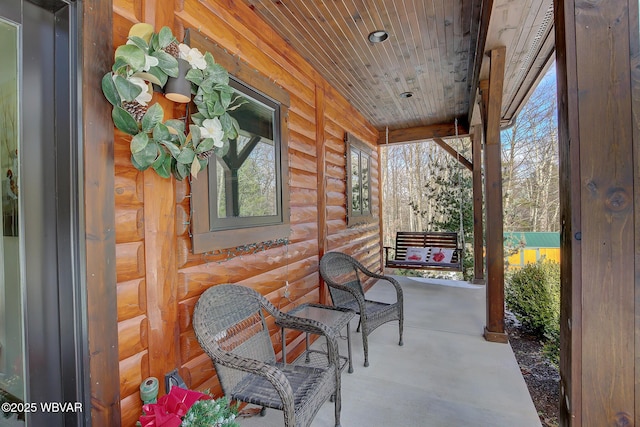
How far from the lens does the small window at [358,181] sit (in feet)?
13.5

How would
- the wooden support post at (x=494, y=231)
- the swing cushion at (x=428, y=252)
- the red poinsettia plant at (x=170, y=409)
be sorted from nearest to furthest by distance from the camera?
the red poinsettia plant at (x=170, y=409)
the wooden support post at (x=494, y=231)
the swing cushion at (x=428, y=252)

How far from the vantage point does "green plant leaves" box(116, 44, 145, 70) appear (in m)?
1.10

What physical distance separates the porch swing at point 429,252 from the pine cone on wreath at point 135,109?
4.32 m

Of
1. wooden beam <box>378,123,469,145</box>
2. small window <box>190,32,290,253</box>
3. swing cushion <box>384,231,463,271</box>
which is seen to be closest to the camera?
small window <box>190,32,290,253</box>

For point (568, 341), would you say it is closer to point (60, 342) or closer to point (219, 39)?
point (60, 342)

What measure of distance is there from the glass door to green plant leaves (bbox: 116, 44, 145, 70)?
34 centimetres

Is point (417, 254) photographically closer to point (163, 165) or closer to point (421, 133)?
point (421, 133)

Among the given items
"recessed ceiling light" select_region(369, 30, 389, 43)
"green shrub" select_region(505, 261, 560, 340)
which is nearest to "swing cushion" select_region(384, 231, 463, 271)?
"green shrub" select_region(505, 261, 560, 340)

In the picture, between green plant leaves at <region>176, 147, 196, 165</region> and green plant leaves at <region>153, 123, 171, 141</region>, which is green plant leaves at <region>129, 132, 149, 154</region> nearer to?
green plant leaves at <region>153, 123, 171, 141</region>

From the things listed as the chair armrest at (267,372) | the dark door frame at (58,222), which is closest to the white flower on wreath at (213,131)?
the dark door frame at (58,222)

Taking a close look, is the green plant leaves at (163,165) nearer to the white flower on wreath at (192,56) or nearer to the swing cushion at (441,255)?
the white flower on wreath at (192,56)

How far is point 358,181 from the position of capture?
452 centimetres

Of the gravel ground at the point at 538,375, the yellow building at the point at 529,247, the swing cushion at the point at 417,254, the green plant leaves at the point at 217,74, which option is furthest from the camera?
the yellow building at the point at 529,247

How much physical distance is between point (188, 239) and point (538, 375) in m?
2.89
